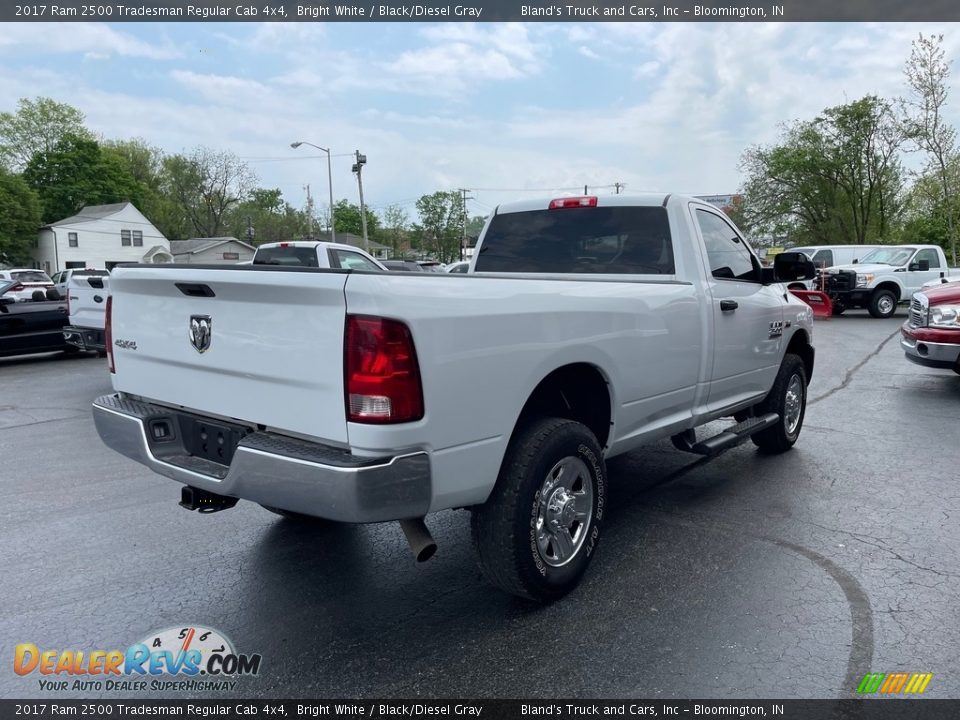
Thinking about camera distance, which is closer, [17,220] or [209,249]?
[17,220]

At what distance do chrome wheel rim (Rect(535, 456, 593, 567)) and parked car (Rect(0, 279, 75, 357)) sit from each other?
1266 centimetres

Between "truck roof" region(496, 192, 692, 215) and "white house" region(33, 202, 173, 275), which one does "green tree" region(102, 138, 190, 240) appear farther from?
"truck roof" region(496, 192, 692, 215)

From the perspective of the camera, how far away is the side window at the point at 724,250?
4.93 m

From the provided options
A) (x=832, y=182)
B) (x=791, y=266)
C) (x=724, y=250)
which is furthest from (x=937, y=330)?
(x=832, y=182)

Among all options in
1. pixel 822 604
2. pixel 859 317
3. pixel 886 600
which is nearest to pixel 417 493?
pixel 822 604

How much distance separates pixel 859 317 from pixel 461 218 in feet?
238

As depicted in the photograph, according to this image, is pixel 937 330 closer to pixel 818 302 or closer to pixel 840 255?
pixel 818 302

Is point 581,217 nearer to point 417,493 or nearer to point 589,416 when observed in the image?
point 589,416

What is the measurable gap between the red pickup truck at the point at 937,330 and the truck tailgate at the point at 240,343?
8.26 meters

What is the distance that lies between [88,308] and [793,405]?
977 centimetres

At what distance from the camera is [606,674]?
2.78m

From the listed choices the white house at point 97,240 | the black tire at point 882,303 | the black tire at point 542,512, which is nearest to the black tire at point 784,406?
the black tire at point 542,512

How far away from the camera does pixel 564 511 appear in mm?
3371

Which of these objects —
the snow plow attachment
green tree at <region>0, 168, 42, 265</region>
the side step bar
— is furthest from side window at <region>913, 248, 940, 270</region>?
green tree at <region>0, 168, 42, 265</region>
